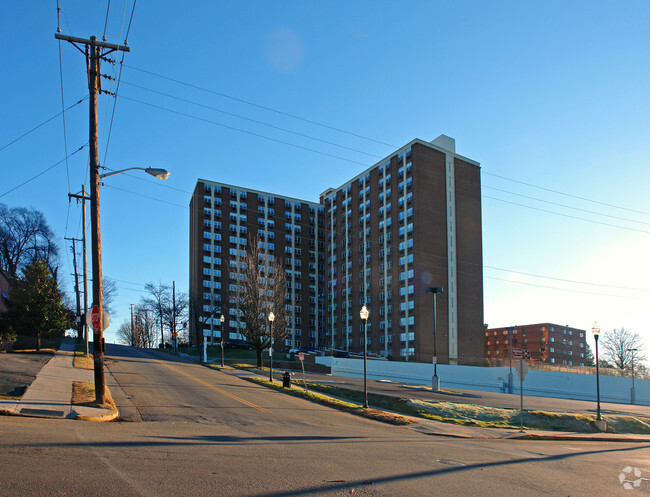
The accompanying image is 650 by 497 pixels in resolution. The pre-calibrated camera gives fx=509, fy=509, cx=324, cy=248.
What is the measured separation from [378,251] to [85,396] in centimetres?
7935

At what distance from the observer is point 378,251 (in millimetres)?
95062

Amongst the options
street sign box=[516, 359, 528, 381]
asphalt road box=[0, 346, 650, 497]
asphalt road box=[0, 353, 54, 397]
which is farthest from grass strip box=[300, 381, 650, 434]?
asphalt road box=[0, 353, 54, 397]

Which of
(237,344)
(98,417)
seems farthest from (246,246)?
(98,417)

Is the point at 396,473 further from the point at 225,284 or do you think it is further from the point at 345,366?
the point at 225,284

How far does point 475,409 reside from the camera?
24125 millimetres

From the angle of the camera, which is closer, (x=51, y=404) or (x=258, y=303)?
(x=51, y=404)

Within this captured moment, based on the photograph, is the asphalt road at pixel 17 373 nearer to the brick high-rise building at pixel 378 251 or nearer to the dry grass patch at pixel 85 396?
the dry grass patch at pixel 85 396

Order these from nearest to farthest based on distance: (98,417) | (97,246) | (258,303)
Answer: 1. (98,417)
2. (97,246)
3. (258,303)

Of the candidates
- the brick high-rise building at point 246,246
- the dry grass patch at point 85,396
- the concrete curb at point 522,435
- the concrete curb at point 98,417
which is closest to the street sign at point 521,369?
the concrete curb at point 522,435

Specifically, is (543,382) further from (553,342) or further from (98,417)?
(553,342)

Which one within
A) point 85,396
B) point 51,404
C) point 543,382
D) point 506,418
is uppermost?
point 51,404

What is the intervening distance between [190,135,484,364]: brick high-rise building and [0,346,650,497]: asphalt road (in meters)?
67.3

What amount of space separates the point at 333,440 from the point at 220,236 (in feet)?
317

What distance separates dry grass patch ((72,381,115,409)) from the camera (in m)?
16.3
